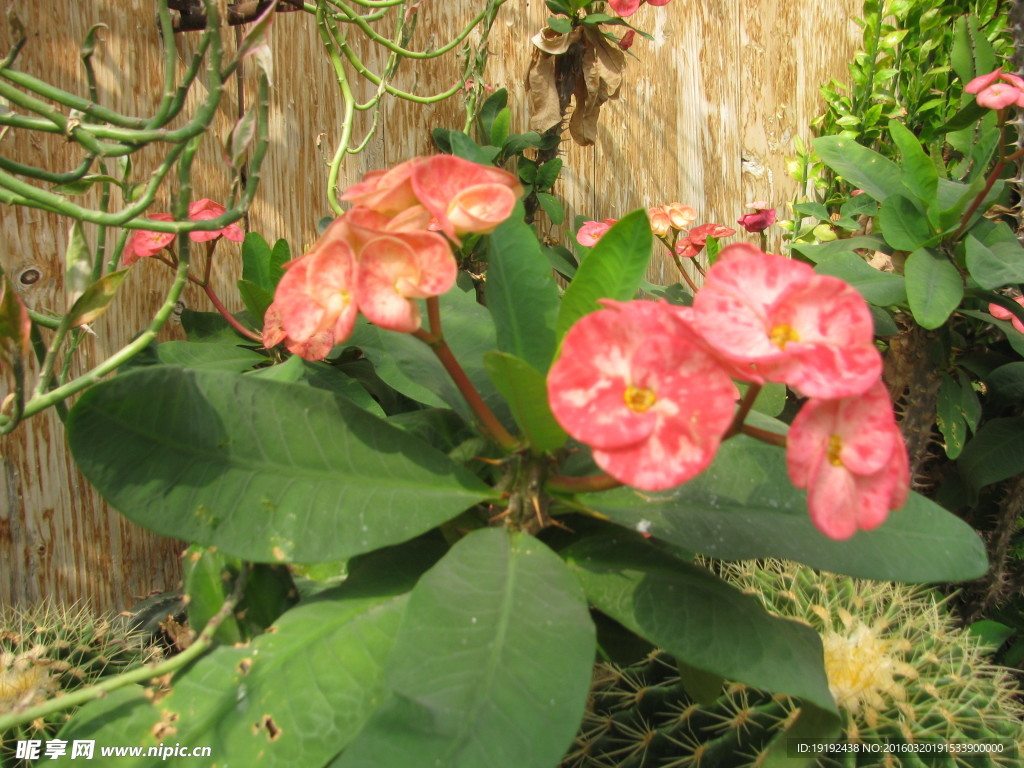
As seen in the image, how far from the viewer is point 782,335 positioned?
482 millimetres

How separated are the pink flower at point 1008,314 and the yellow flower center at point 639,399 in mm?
1432

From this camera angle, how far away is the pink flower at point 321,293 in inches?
21.5

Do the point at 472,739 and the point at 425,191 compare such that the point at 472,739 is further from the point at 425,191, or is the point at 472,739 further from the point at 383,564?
the point at 425,191

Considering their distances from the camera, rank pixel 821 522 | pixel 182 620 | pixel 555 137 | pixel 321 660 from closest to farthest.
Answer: pixel 821 522 < pixel 321 660 < pixel 182 620 < pixel 555 137

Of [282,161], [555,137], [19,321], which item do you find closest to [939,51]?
[555,137]

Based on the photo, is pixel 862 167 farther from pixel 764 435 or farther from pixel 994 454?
Answer: pixel 764 435

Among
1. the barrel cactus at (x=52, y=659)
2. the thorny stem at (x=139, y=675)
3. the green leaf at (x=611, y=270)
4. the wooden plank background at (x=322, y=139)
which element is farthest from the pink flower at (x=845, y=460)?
the wooden plank background at (x=322, y=139)

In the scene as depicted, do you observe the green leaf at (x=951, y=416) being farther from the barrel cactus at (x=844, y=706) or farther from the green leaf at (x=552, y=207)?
the green leaf at (x=552, y=207)

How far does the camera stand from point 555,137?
6.42ft

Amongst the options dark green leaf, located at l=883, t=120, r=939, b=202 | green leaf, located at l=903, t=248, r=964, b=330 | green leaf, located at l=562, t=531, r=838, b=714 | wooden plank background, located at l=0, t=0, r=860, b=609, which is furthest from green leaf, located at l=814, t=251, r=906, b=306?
green leaf, located at l=562, t=531, r=838, b=714

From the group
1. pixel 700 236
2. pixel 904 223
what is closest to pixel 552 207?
pixel 700 236

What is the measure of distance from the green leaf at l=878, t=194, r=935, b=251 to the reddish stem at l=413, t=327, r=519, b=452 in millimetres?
1261

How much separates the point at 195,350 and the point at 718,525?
0.94m

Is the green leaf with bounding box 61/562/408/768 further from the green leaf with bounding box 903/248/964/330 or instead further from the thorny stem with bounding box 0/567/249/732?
the green leaf with bounding box 903/248/964/330
